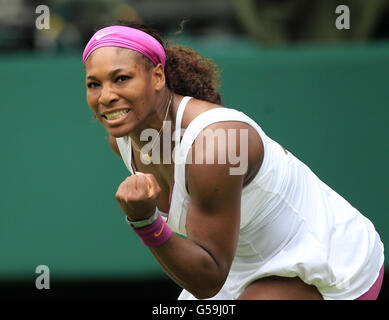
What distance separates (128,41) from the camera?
2.54 metres

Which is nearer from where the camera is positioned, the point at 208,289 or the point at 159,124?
the point at 208,289

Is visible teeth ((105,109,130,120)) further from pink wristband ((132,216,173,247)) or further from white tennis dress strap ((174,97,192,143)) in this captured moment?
pink wristband ((132,216,173,247))

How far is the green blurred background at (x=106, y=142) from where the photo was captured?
→ 4.89 meters

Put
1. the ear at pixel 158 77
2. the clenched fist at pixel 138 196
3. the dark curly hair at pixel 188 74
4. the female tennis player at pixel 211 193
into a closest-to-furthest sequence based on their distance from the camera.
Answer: the clenched fist at pixel 138 196, the female tennis player at pixel 211 193, the ear at pixel 158 77, the dark curly hair at pixel 188 74

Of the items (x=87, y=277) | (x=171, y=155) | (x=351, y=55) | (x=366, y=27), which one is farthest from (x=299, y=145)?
(x=171, y=155)

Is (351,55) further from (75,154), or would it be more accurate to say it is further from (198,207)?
(198,207)

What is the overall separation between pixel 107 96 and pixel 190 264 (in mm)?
639

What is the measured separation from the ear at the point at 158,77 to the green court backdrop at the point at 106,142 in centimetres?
237

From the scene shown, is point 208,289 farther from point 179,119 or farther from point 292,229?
point 179,119

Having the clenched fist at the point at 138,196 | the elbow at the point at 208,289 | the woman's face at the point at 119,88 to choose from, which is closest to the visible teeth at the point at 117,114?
the woman's face at the point at 119,88

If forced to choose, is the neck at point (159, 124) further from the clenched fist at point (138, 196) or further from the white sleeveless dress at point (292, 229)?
the clenched fist at point (138, 196)

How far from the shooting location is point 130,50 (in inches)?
99.7

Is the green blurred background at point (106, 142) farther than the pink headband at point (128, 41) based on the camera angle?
Yes

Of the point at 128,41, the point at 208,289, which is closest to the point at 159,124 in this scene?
the point at 128,41
